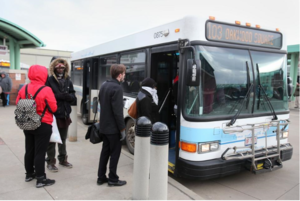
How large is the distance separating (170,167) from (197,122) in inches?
40.1

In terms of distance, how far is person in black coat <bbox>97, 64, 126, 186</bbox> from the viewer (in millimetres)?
3525

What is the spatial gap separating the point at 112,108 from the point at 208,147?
1570 millimetres

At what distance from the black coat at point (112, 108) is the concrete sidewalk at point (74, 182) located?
87 cm

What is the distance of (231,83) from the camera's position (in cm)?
415

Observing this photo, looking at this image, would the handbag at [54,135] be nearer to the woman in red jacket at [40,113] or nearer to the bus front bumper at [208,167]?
the woman in red jacket at [40,113]

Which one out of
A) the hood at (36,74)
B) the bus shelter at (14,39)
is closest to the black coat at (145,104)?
the hood at (36,74)

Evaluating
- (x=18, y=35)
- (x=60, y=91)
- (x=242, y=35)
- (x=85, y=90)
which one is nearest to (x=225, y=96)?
(x=242, y=35)

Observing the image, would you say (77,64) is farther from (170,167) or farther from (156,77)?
(170,167)

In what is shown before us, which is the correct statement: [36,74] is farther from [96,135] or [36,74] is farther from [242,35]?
[242,35]

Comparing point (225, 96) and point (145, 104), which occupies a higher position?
point (225, 96)

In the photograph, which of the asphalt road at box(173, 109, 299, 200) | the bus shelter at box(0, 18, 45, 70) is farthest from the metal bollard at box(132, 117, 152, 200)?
the bus shelter at box(0, 18, 45, 70)

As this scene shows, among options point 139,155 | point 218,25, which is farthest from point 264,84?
point 139,155

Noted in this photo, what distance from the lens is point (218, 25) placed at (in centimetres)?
410

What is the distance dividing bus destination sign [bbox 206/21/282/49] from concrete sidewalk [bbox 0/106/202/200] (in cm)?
243
